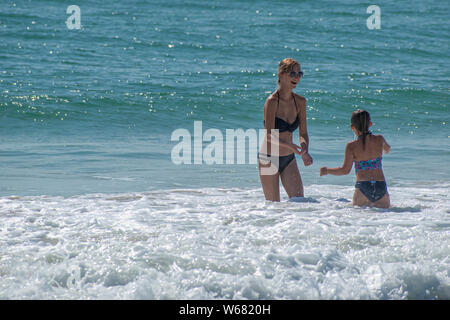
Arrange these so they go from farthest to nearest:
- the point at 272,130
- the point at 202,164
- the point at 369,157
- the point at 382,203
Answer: the point at 202,164 < the point at 272,130 < the point at 382,203 < the point at 369,157

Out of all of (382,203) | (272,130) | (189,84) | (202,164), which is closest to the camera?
(382,203)

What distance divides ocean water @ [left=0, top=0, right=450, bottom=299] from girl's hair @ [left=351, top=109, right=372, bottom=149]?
770 millimetres

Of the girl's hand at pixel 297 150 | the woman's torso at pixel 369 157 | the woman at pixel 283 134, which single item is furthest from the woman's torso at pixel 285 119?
the woman's torso at pixel 369 157

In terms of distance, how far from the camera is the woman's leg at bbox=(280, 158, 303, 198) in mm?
6039

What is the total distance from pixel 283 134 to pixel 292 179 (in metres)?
0.51

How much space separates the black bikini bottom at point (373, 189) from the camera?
564cm

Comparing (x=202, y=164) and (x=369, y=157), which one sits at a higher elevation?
(x=369, y=157)

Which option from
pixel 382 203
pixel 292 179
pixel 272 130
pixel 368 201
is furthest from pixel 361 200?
pixel 272 130

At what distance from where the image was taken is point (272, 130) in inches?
230

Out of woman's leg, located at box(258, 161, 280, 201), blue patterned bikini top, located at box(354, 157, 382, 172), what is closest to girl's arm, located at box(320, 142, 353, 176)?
blue patterned bikini top, located at box(354, 157, 382, 172)

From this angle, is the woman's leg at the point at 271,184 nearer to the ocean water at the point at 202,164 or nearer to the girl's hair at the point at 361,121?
the ocean water at the point at 202,164

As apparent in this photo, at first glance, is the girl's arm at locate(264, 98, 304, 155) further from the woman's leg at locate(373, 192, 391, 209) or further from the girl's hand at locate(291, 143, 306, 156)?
the woman's leg at locate(373, 192, 391, 209)

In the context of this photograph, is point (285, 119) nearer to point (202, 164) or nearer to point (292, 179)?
point (292, 179)
